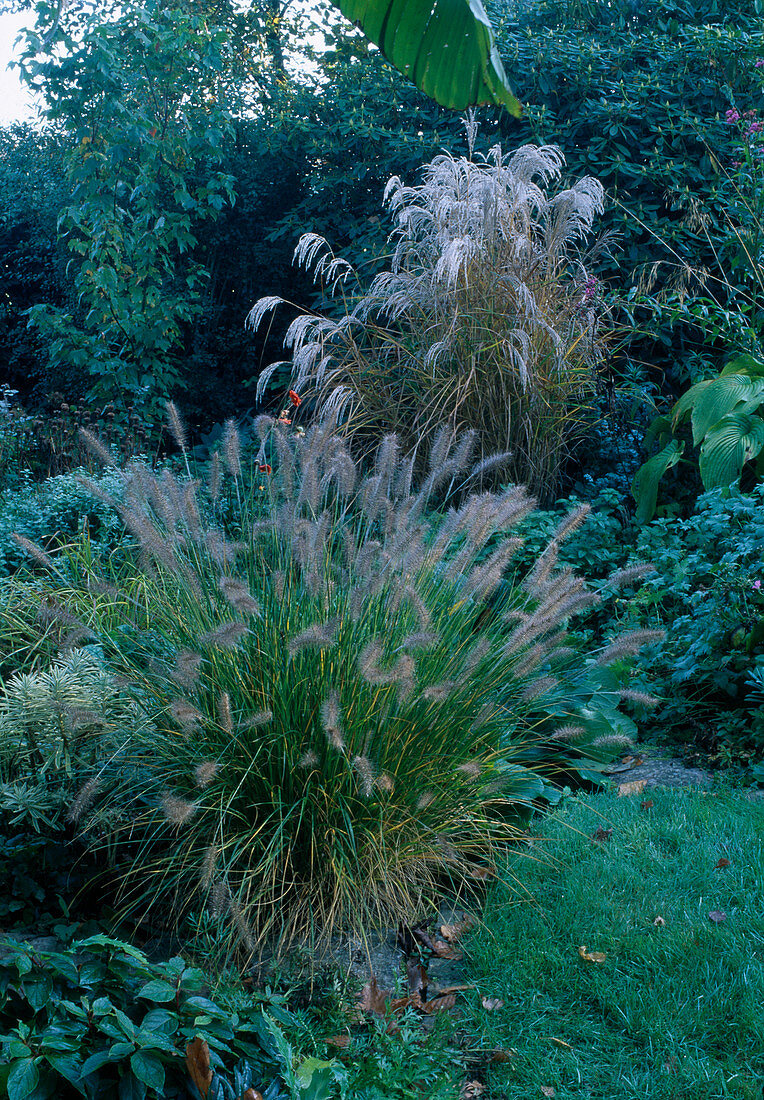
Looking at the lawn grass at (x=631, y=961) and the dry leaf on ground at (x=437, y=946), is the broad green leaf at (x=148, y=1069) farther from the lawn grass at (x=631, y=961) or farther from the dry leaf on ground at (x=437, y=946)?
the dry leaf on ground at (x=437, y=946)

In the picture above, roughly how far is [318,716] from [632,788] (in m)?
1.35

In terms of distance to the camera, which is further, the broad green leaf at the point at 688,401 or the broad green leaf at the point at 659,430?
the broad green leaf at the point at 659,430

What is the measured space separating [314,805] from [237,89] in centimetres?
949

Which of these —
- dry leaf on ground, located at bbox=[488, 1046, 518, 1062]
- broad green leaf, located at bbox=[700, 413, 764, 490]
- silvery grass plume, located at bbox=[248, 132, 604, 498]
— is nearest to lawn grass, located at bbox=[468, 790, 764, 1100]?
dry leaf on ground, located at bbox=[488, 1046, 518, 1062]

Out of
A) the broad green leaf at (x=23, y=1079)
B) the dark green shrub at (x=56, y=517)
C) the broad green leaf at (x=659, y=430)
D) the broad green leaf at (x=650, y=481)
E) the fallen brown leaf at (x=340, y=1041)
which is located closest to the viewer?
the broad green leaf at (x=23, y=1079)

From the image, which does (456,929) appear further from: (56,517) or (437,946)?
(56,517)

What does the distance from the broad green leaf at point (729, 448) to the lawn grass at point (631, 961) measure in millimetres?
2508

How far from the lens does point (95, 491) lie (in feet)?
8.80

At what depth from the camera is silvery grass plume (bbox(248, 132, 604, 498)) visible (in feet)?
18.1

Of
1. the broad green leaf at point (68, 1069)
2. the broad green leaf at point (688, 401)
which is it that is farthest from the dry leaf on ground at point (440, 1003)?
the broad green leaf at point (688, 401)

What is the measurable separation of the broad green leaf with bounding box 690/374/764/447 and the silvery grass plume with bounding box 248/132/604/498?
0.81 metres

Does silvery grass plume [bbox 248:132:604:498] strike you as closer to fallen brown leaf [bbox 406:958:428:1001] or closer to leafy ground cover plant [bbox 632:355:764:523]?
leafy ground cover plant [bbox 632:355:764:523]

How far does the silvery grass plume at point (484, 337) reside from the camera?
5.50 m

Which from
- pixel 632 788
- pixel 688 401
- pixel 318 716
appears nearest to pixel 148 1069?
pixel 318 716
